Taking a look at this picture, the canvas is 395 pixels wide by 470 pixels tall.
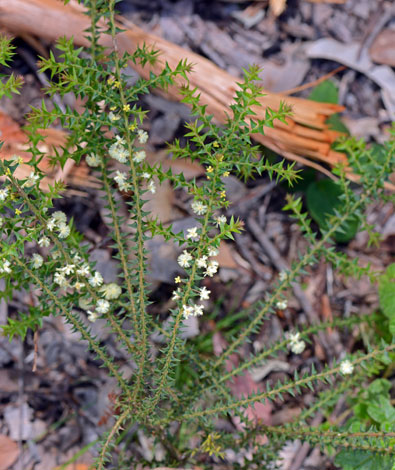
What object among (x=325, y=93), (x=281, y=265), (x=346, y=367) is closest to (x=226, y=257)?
(x=281, y=265)

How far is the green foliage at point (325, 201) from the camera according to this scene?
2.99 m

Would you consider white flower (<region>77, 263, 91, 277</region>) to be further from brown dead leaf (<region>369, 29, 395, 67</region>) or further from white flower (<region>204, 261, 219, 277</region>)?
brown dead leaf (<region>369, 29, 395, 67</region>)

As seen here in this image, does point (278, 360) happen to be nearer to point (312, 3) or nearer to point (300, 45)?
point (300, 45)

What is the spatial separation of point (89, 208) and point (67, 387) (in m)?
1.06

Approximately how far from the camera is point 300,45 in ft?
11.0

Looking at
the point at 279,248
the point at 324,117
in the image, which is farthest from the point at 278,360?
the point at 324,117

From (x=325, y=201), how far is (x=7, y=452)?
236cm

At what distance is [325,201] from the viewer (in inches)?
119

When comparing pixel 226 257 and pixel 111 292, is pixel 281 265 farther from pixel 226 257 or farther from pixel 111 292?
pixel 111 292

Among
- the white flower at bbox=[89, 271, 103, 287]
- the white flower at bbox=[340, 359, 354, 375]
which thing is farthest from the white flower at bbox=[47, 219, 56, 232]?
the white flower at bbox=[340, 359, 354, 375]

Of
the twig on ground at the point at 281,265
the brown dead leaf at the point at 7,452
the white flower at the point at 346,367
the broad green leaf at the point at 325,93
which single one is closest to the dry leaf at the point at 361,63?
the broad green leaf at the point at 325,93

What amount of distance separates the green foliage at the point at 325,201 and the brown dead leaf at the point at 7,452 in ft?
7.20

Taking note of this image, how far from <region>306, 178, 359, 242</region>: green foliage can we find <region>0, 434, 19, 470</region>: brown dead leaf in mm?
2194

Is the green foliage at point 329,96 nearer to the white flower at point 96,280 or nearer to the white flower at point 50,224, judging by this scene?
the white flower at point 96,280
